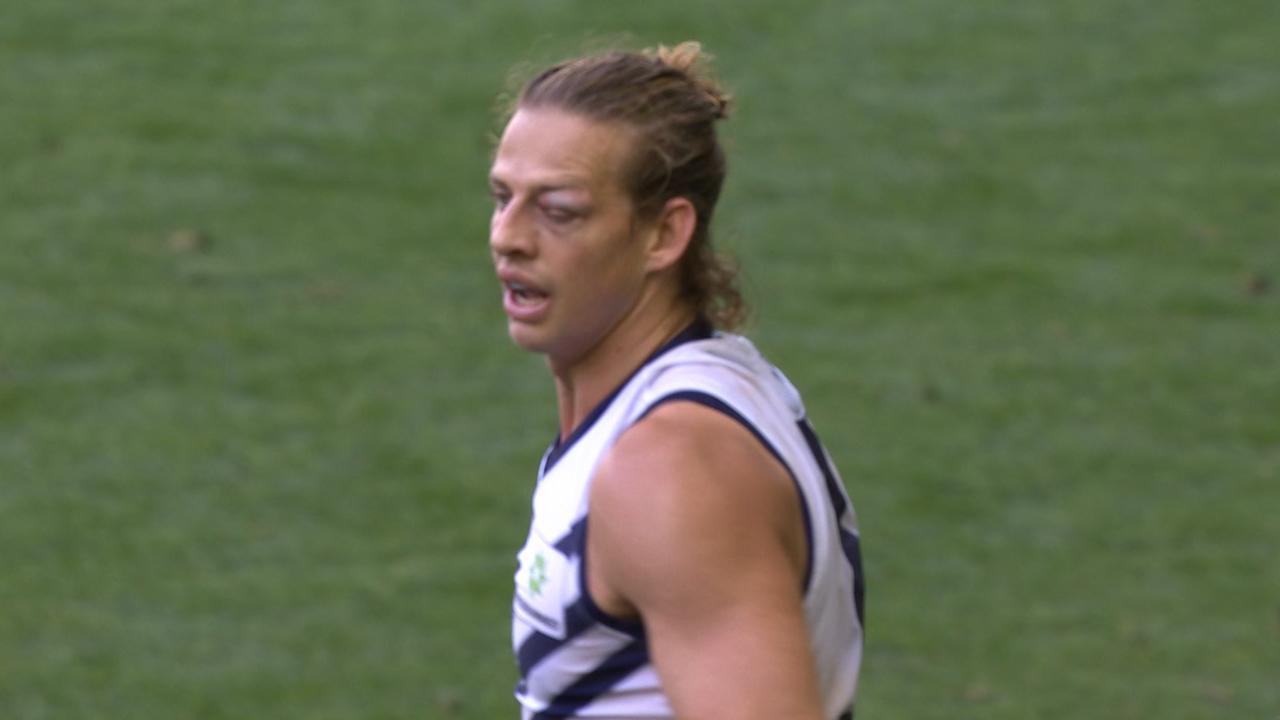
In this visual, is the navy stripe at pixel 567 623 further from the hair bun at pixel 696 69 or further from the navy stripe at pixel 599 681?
the hair bun at pixel 696 69

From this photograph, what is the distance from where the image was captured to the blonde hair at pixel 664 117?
2928 millimetres

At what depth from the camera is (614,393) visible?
2.93 m

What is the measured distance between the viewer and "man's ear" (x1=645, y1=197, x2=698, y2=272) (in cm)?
296

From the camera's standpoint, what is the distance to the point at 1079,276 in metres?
10.3

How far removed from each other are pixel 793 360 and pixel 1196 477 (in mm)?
1748

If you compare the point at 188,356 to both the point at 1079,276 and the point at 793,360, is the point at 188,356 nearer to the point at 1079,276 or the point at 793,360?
the point at 793,360

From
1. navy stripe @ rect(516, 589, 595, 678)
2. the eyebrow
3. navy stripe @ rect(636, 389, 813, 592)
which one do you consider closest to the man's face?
the eyebrow

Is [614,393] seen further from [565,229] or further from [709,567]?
[709,567]

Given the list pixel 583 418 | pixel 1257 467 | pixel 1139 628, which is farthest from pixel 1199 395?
pixel 583 418

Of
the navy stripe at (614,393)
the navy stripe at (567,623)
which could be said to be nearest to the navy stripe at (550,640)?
the navy stripe at (567,623)

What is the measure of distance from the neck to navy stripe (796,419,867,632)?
0.21 meters

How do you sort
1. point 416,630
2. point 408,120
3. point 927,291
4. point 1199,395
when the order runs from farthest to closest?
point 408,120
point 927,291
point 1199,395
point 416,630

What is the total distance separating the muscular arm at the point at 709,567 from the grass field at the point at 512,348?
4.17 m

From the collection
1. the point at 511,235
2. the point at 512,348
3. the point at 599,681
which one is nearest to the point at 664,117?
the point at 511,235
